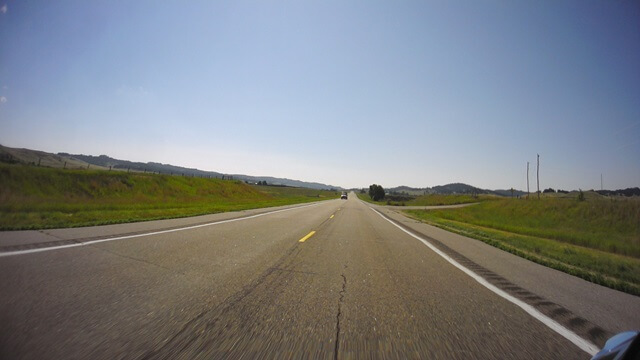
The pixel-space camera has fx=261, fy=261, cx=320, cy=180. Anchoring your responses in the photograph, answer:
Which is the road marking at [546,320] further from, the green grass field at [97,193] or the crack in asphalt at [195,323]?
the green grass field at [97,193]

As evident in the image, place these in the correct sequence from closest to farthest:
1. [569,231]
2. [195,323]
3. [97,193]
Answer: [195,323] → [569,231] → [97,193]

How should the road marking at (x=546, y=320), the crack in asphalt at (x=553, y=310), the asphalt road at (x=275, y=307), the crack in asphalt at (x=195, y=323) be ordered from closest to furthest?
1. the crack in asphalt at (x=195, y=323)
2. the asphalt road at (x=275, y=307)
3. the road marking at (x=546, y=320)
4. the crack in asphalt at (x=553, y=310)

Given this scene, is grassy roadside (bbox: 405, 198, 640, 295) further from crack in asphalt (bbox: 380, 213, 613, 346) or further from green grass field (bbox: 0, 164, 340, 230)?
green grass field (bbox: 0, 164, 340, 230)

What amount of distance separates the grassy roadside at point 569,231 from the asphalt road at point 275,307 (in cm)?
241

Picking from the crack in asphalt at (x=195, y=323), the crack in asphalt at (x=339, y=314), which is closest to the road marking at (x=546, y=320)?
the crack in asphalt at (x=339, y=314)

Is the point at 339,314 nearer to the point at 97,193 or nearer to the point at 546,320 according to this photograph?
the point at 546,320

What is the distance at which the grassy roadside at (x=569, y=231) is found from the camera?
762 cm

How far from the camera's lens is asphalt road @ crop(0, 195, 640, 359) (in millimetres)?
2184

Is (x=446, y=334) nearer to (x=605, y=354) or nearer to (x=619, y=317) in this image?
(x=605, y=354)

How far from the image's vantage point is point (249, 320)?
2.64 metres

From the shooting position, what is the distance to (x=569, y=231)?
70.3 feet

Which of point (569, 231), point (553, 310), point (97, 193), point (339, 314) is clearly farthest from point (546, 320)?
point (97, 193)

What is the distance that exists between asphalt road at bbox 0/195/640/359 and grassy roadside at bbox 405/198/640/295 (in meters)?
2.41

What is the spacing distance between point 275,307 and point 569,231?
2804 centimetres
